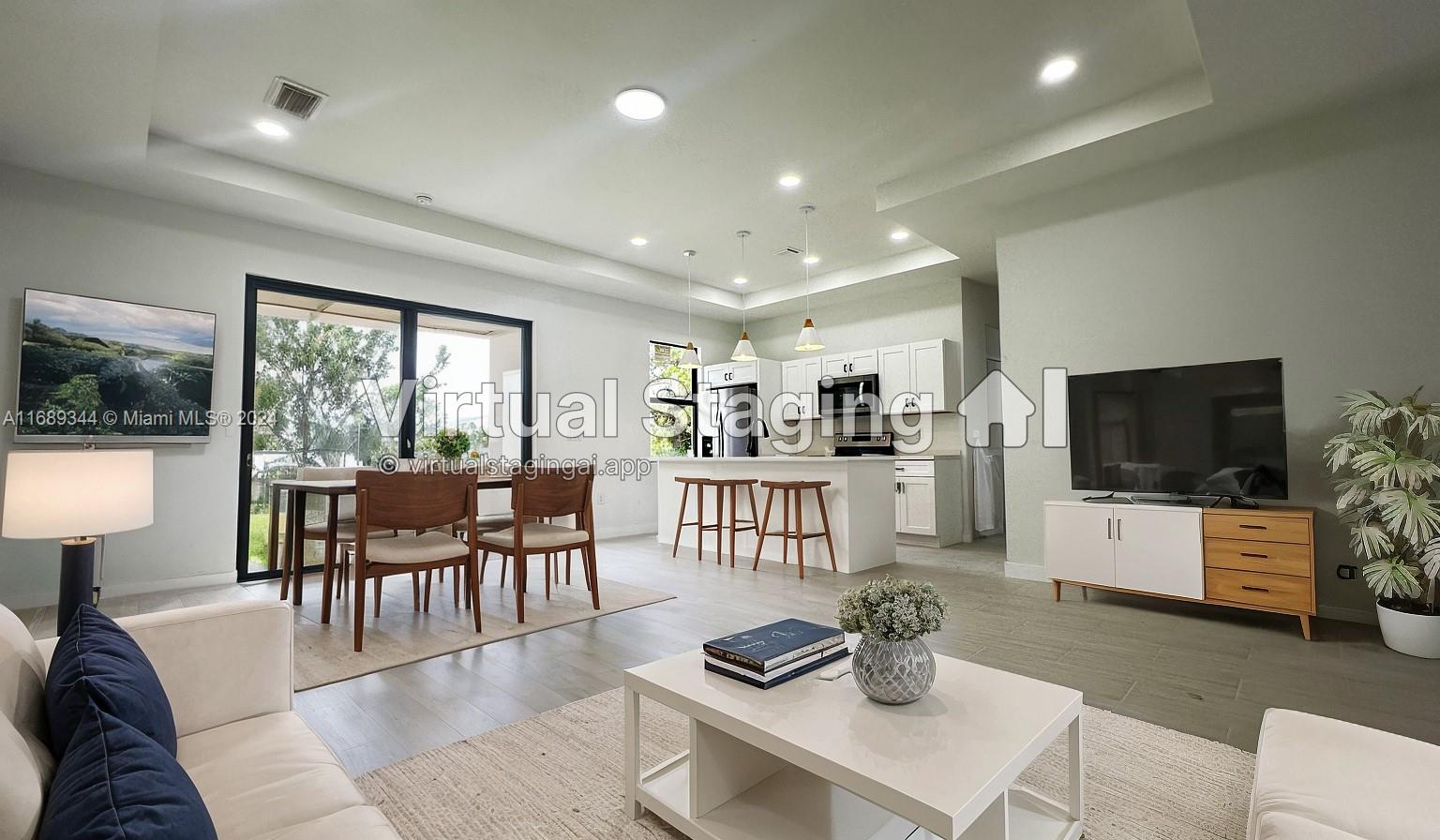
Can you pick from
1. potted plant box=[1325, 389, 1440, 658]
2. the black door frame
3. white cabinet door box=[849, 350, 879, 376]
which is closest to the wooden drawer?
potted plant box=[1325, 389, 1440, 658]

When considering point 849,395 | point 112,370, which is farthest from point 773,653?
point 849,395

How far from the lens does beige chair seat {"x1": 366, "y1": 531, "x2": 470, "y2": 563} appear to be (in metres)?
3.06

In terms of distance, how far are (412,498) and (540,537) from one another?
0.75 metres

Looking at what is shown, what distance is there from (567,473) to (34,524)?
223 cm

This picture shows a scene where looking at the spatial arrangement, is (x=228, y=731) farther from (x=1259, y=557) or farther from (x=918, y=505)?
(x=918, y=505)

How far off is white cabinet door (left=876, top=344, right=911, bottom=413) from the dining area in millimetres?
4013

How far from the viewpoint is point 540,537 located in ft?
11.8

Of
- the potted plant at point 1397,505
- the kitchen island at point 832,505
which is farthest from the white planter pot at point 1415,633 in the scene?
the kitchen island at point 832,505

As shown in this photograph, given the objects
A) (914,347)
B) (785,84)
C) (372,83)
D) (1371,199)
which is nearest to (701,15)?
(785,84)

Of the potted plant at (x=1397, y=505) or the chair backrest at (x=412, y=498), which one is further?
the chair backrest at (x=412, y=498)

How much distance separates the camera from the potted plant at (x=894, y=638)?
4.63ft

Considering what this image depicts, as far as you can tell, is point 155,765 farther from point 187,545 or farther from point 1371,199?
point 1371,199

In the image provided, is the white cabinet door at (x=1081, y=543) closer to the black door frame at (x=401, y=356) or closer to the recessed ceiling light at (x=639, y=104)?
the recessed ceiling light at (x=639, y=104)

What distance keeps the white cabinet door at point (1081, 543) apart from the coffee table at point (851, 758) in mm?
2501
